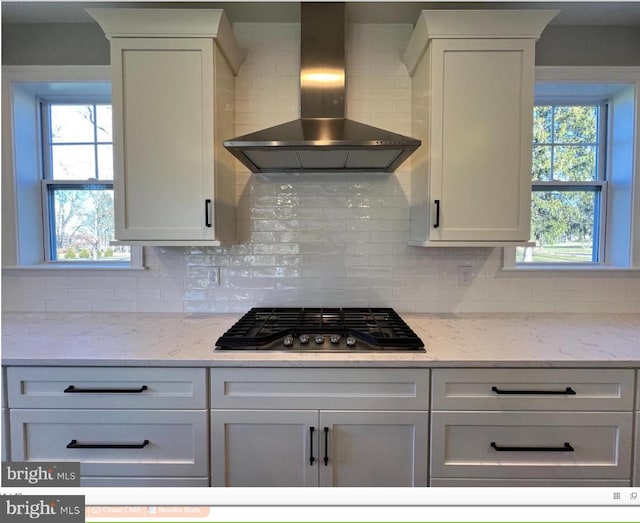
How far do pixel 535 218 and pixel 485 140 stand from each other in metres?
0.81

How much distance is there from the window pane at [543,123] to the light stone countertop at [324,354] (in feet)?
3.56

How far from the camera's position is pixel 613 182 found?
6.82ft

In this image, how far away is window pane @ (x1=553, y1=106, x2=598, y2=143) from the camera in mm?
2119

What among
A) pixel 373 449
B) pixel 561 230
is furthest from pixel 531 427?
pixel 561 230

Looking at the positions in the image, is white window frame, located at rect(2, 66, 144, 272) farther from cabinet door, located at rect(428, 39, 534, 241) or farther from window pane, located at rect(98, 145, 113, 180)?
cabinet door, located at rect(428, 39, 534, 241)

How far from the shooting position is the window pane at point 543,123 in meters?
2.13

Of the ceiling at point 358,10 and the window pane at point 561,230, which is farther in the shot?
the window pane at point 561,230

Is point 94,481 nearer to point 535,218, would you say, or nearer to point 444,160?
point 444,160

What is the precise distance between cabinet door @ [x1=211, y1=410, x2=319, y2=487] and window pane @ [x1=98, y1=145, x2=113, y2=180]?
1686 millimetres

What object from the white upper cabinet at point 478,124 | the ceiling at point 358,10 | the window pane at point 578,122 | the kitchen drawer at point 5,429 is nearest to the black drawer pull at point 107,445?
the kitchen drawer at point 5,429
